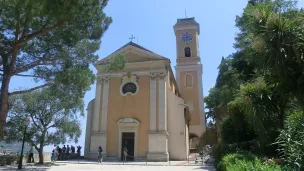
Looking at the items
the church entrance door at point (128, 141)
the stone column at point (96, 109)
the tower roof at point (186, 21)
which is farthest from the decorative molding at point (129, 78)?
the tower roof at point (186, 21)

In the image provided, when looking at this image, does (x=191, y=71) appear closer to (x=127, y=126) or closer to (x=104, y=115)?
(x=127, y=126)

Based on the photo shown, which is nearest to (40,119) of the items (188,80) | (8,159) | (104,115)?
(8,159)

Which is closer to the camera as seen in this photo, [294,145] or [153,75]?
[294,145]

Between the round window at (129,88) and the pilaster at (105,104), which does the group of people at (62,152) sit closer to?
the pilaster at (105,104)

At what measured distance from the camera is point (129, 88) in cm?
2444

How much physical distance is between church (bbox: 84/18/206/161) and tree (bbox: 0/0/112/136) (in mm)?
8690

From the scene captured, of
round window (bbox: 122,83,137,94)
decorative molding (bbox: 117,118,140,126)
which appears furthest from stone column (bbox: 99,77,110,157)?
round window (bbox: 122,83,137,94)

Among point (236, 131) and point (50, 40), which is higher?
point (50, 40)

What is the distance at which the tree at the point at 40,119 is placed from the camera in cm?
1720

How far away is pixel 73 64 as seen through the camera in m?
12.4

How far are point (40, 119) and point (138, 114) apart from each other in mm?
8520

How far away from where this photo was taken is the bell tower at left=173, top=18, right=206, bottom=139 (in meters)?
34.5

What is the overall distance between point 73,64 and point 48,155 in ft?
44.6

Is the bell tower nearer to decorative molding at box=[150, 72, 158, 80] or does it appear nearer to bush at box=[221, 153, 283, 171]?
decorative molding at box=[150, 72, 158, 80]
